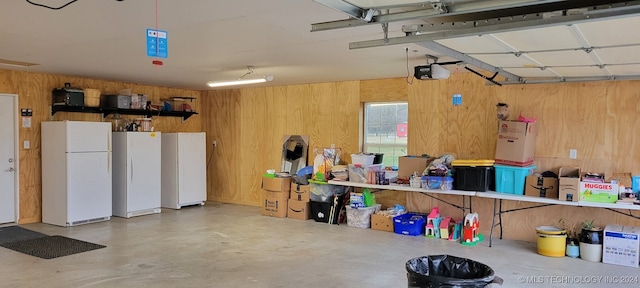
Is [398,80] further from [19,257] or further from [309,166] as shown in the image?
[19,257]

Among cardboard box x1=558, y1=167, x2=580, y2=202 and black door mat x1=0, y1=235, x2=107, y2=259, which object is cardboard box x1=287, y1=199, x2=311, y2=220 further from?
cardboard box x1=558, y1=167, x2=580, y2=202

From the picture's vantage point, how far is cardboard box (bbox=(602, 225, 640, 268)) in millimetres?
4902

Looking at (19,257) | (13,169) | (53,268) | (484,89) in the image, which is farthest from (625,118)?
(13,169)

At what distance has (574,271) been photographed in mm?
4695

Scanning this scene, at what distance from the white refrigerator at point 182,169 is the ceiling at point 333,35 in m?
2.39

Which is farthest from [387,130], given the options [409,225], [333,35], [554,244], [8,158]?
[8,158]

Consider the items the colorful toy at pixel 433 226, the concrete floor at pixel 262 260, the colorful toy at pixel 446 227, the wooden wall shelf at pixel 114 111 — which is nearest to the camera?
the concrete floor at pixel 262 260

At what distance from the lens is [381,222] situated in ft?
21.8

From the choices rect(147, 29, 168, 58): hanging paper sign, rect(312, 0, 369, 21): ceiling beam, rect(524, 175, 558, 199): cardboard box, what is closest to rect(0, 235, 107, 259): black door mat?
rect(147, 29, 168, 58): hanging paper sign

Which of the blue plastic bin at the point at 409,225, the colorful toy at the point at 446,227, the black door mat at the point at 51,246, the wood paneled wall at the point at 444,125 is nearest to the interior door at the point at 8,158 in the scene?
the black door mat at the point at 51,246

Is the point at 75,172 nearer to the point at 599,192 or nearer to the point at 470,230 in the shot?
the point at 470,230

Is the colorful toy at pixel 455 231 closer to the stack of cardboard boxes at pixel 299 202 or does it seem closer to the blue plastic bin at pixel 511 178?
the blue plastic bin at pixel 511 178

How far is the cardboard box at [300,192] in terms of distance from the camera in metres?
7.39

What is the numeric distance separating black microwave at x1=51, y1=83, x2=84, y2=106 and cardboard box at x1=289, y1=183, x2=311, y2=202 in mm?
3686
